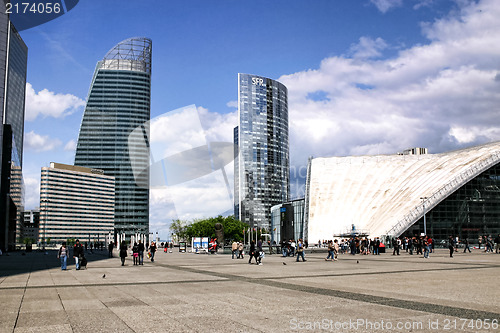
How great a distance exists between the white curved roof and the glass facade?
6.07 feet

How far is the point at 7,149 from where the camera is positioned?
4227 inches

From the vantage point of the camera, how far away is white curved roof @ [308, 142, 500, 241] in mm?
68938

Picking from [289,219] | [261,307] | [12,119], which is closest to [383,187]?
[289,219]

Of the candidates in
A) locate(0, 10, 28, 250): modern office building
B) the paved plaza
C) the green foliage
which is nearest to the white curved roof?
the green foliage

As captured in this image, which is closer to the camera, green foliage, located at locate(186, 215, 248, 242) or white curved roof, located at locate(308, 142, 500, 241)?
white curved roof, located at locate(308, 142, 500, 241)

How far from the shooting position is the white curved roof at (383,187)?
68938 mm

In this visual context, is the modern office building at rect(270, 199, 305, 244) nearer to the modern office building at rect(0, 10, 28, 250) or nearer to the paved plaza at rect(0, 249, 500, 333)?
the paved plaza at rect(0, 249, 500, 333)

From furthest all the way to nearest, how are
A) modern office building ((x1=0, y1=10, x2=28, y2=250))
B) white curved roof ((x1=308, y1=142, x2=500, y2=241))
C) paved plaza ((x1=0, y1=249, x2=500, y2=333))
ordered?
modern office building ((x1=0, y1=10, x2=28, y2=250)) < white curved roof ((x1=308, y1=142, x2=500, y2=241)) < paved plaza ((x1=0, y1=249, x2=500, y2=333))

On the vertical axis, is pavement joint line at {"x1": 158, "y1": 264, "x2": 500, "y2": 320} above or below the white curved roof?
below

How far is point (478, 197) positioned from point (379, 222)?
17.0m

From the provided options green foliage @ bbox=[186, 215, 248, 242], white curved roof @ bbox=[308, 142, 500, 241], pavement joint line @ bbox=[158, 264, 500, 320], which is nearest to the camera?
pavement joint line @ bbox=[158, 264, 500, 320]

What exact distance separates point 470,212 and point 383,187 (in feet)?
46.6

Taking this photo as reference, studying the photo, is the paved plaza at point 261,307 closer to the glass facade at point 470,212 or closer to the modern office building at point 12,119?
the glass facade at point 470,212

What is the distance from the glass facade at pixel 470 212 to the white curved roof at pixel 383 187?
185 centimetres
